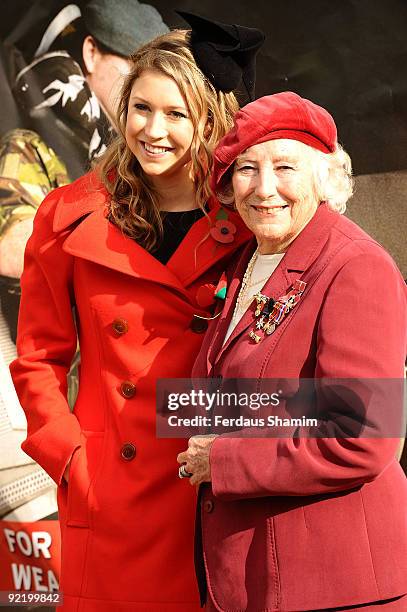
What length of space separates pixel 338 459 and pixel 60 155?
201 cm

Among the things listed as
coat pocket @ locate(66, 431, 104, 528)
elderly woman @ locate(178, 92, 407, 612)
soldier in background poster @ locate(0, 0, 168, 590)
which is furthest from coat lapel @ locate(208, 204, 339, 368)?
soldier in background poster @ locate(0, 0, 168, 590)

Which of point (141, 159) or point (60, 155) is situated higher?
point (141, 159)

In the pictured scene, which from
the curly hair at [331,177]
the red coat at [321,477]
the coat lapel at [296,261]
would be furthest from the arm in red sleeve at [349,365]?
the curly hair at [331,177]

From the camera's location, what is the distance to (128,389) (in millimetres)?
2562

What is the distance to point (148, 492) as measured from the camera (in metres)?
2.56

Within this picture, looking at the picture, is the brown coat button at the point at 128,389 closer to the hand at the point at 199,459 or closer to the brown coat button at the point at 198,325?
the brown coat button at the point at 198,325

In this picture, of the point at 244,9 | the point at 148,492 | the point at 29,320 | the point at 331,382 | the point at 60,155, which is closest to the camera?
the point at 331,382

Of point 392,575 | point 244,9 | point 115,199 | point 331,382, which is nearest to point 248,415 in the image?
point 331,382

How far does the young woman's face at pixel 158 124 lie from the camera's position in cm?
252

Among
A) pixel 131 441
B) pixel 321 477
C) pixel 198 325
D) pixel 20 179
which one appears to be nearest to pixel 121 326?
pixel 198 325

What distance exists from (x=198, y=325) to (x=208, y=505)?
537 mm

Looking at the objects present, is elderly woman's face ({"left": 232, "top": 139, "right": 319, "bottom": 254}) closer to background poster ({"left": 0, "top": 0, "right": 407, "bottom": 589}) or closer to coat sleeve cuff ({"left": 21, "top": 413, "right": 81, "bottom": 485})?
coat sleeve cuff ({"left": 21, "top": 413, "right": 81, "bottom": 485})

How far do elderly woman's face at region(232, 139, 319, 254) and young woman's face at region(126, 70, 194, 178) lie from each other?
364 millimetres

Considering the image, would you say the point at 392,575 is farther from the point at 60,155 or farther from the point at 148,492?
the point at 60,155
